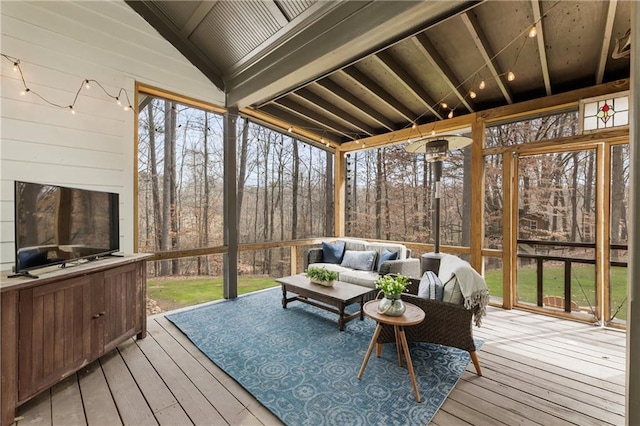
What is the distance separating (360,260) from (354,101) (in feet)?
8.81

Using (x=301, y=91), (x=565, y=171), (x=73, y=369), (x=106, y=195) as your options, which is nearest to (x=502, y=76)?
(x=565, y=171)

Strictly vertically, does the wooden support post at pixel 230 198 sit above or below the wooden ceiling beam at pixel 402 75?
below

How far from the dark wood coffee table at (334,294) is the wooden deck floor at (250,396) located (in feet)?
4.33

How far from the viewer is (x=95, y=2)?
9.91 feet

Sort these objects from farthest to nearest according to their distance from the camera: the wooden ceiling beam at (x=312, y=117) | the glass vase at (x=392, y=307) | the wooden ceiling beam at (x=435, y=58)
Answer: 1. the wooden ceiling beam at (x=312, y=117)
2. the wooden ceiling beam at (x=435, y=58)
3. the glass vase at (x=392, y=307)

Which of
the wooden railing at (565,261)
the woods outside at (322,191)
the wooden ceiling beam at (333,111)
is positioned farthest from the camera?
the wooden ceiling beam at (333,111)

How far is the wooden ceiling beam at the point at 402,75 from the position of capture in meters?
3.19

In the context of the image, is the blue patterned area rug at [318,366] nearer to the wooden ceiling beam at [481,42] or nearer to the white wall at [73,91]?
the white wall at [73,91]

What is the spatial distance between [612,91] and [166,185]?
6215mm

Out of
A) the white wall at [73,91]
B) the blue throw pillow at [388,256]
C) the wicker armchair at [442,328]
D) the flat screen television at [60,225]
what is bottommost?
the wicker armchair at [442,328]

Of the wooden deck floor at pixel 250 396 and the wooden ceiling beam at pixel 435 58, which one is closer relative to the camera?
the wooden deck floor at pixel 250 396

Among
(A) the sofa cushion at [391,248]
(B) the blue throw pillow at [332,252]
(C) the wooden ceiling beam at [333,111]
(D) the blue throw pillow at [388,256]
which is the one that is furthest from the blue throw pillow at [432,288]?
(C) the wooden ceiling beam at [333,111]

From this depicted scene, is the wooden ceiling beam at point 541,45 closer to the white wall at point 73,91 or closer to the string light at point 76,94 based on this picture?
the white wall at point 73,91

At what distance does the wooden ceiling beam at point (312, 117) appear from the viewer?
15.1ft
